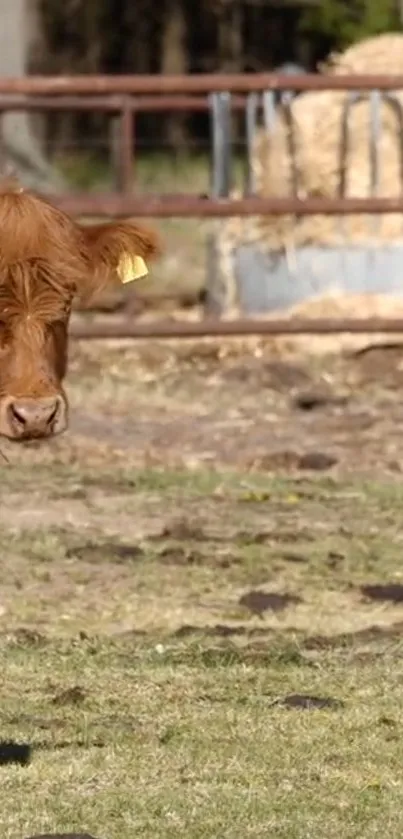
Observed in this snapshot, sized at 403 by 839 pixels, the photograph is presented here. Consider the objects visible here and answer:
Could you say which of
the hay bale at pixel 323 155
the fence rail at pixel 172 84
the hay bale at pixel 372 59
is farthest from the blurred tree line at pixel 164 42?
the fence rail at pixel 172 84

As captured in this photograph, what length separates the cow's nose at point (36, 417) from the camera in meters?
5.84

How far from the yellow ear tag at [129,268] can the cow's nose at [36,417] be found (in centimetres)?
79

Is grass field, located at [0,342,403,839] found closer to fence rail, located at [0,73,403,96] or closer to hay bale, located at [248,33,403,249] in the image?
fence rail, located at [0,73,403,96]

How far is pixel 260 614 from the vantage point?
760 centimetres

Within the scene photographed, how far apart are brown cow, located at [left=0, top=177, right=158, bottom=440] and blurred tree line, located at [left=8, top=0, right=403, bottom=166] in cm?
2736

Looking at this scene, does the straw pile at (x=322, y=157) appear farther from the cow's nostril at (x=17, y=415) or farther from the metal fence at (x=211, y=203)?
the cow's nostril at (x=17, y=415)

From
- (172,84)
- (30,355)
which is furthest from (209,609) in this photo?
(172,84)

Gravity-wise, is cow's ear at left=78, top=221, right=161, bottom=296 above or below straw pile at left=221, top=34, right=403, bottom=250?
above

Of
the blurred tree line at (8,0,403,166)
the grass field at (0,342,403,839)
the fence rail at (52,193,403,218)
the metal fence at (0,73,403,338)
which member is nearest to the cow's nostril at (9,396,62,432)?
the grass field at (0,342,403,839)

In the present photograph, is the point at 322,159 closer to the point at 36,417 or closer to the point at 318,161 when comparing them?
the point at 318,161

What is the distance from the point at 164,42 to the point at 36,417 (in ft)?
97.3

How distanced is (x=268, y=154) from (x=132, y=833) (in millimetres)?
9874

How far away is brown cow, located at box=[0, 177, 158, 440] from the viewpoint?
587 centimetres

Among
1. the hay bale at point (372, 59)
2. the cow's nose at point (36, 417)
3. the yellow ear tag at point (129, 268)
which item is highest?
the yellow ear tag at point (129, 268)
